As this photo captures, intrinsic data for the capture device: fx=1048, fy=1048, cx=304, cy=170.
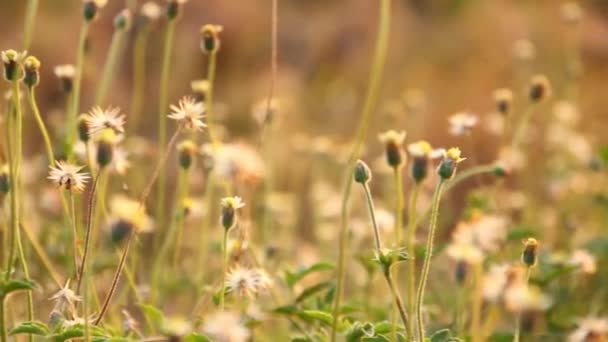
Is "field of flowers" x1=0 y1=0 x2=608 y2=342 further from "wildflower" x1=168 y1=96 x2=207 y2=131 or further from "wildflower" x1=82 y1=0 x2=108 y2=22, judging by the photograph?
"wildflower" x1=82 y1=0 x2=108 y2=22

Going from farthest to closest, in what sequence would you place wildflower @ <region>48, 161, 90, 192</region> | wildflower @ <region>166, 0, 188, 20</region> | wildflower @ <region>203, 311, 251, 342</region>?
1. wildflower @ <region>166, 0, 188, 20</region>
2. wildflower @ <region>48, 161, 90, 192</region>
3. wildflower @ <region>203, 311, 251, 342</region>

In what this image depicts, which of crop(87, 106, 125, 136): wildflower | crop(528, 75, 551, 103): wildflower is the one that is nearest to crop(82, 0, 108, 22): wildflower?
crop(87, 106, 125, 136): wildflower

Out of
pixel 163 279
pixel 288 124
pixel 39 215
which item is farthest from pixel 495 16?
pixel 163 279

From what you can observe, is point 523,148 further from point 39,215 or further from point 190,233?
point 39,215

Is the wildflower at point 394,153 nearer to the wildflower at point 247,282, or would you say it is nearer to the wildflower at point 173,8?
the wildflower at point 247,282

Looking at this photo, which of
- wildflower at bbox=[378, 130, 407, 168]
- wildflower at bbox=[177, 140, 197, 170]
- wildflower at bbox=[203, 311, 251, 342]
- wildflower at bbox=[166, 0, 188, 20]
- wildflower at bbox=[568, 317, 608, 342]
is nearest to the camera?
wildflower at bbox=[203, 311, 251, 342]

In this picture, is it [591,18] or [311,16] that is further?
[311,16]

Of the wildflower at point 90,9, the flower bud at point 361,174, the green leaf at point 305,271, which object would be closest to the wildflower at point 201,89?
the wildflower at point 90,9
